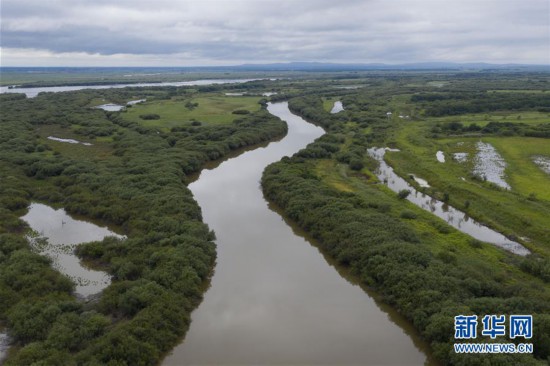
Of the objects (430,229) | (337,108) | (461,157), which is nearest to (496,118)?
(461,157)

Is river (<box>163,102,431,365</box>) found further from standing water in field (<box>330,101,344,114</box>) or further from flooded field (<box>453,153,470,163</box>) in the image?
standing water in field (<box>330,101,344,114</box>)

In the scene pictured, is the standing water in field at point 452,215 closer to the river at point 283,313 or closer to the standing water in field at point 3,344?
the river at point 283,313

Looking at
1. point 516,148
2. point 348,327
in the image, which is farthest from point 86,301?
point 516,148

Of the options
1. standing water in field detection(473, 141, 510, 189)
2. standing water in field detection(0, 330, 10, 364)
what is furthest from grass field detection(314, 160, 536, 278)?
standing water in field detection(0, 330, 10, 364)

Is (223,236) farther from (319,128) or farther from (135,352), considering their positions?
(319,128)

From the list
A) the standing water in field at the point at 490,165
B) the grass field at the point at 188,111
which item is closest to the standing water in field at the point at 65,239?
the standing water in field at the point at 490,165

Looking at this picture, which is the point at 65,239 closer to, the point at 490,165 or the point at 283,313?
the point at 283,313
